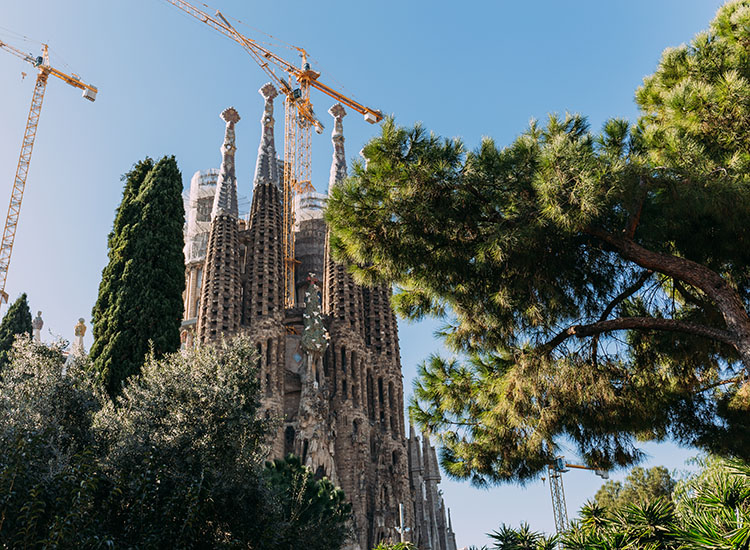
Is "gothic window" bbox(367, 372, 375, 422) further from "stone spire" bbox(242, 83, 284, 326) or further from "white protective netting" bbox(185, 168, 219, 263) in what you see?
"white protective netting" bbox(185, 168, 219, 263)

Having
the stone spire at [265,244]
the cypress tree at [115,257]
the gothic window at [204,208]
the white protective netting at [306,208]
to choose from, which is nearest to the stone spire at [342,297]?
the stone spire at [265,244]

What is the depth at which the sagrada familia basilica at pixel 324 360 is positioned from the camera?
28609mm

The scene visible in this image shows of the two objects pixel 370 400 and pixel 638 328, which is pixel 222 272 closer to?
pixel 370 400

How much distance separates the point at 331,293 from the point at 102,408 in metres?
23.0

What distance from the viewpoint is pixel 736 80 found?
25.2ft

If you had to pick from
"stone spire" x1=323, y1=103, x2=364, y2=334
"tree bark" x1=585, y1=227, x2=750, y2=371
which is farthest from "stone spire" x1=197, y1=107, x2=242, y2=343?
"tree bark" x1=585, y1=227, x2=750, y2=371

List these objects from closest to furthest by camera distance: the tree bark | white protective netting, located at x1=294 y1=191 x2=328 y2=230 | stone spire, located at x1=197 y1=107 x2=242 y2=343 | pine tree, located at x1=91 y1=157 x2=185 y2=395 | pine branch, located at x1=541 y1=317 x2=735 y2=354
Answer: the tree bark, pine branch, located at x1=541 y1=317 x2=735 y2=354, pine tree, located at x1=91 y1=157 x2=185 y2=395, stone spire, located at x1=197 y1=107 x2=242 y2=343, white protective netting, located at x1=294 y1=191 x2=328 y2=230

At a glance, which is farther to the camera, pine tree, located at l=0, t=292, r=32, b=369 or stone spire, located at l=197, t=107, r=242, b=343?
stone spire, located at l=197, t=107, r=242, b=343

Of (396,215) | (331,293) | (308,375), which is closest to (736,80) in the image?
(396,215)

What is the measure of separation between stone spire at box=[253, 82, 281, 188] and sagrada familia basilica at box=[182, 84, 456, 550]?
0.06 meters

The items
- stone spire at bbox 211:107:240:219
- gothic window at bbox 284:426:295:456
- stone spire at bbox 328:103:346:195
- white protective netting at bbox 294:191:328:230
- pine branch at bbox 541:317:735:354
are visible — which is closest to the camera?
pine branch at bbox 541:317:735:354

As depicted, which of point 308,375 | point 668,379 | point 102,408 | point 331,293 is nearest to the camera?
point 668,379

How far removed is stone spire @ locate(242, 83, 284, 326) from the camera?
30.6 metres

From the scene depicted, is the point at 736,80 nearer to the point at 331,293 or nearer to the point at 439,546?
the point at 331,293
